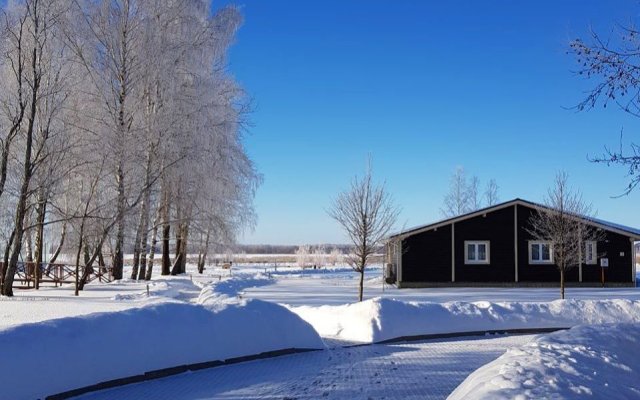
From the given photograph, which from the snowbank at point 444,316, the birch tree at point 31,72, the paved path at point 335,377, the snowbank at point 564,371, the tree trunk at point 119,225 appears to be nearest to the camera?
the snowbank at point 564,371

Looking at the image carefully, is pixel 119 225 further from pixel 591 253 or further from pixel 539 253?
pixel 591 253

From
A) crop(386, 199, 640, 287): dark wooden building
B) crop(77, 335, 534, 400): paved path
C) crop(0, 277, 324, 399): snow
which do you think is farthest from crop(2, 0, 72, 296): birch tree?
crop(386, 199, 640, 287): dark wooden building

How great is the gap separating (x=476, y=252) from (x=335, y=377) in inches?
968

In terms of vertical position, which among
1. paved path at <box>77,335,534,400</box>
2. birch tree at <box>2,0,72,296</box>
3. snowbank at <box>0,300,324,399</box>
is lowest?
paved path at <box>77,335,534,400</box>

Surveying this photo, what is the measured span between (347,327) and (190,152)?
1738 cm

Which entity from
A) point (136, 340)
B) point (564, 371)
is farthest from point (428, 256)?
point (564, 371)

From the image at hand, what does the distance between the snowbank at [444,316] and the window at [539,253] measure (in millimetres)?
15908

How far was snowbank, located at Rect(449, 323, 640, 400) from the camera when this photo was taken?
16.2 feet

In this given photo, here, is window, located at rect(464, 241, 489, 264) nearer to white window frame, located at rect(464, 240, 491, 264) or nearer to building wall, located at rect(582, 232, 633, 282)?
white window frame, located at rect(464, 240, 491, 264)

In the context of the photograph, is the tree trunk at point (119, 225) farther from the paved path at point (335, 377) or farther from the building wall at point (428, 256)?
the paved path at point (335, 377)

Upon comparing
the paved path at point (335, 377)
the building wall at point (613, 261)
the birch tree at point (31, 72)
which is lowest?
the paved path at point (335, 377)

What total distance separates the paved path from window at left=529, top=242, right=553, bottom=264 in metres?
21.4

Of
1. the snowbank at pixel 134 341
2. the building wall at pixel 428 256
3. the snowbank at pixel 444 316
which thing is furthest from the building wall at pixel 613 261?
the snowbank at pixel 134 341

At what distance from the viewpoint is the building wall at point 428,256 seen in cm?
3250
